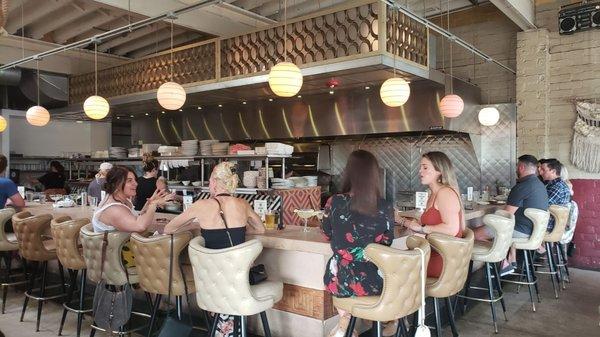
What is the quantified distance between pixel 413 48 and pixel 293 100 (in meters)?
3.37

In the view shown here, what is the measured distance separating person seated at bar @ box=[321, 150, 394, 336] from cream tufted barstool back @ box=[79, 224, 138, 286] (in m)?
1.84

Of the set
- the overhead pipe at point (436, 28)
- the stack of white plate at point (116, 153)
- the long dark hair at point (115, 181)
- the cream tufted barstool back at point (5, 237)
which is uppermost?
the overhead pipe at point (436, 28)

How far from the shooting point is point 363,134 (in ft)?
27.3

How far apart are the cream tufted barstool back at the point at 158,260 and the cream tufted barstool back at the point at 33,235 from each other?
170 centimetres

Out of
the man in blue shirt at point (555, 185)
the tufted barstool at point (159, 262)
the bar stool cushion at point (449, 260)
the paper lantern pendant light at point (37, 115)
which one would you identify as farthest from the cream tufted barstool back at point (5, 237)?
the man in blue shirt at point (555, 185)

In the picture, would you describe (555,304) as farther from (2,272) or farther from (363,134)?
(2,272)

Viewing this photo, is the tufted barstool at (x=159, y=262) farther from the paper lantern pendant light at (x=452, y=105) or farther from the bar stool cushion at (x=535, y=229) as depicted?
the paper lantern pendant light at (x=452, y=105)

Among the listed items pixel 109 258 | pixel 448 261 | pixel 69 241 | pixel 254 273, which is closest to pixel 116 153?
pixel 69 241

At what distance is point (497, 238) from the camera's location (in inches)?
165

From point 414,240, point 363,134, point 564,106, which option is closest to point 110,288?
point 414,240

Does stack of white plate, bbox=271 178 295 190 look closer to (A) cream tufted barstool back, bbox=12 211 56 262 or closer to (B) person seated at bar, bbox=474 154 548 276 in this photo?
(B) person seated at bar, bbox=474 154 548 276

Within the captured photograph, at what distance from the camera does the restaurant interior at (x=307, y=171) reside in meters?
3.26

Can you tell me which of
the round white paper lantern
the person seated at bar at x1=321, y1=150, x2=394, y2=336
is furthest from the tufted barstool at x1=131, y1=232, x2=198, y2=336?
the round white paper lantern

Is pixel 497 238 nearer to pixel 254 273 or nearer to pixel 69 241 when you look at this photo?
pixel 254 273
